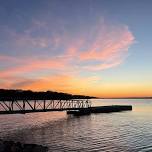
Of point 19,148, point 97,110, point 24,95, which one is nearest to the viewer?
point 19,148

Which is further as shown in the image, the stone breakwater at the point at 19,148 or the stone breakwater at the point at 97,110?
the stone breakwater at the point at 97,110

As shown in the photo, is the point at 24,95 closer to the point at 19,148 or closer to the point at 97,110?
the point at 19,148

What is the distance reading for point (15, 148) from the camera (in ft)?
101

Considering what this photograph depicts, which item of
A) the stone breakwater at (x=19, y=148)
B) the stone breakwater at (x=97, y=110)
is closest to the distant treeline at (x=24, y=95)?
the stone breakwater at (x=97, y=110)

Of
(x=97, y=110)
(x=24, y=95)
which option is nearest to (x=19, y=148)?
(x=24, y=95)

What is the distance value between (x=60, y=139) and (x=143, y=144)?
13.9 metres

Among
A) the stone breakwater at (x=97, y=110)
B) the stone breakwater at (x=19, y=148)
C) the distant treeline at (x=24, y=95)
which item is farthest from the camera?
the stone breakwater at (x=97, y=110)

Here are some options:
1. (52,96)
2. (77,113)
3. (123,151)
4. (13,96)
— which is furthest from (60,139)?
(77,113)

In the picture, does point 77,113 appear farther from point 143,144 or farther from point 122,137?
point 143,144

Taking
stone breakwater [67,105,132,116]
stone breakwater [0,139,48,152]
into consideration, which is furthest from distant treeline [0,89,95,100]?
stone breakwater [0,139,48,152]

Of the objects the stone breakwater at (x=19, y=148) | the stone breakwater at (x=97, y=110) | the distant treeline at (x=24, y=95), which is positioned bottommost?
the stone breakwater at (x=19, y=148)

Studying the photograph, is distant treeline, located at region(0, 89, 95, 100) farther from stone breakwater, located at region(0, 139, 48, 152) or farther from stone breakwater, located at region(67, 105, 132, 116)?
stone breakwater, located at region(0, 139, 48, 152)

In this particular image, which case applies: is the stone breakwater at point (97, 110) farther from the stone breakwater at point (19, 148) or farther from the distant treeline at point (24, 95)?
the stone breakwater at point (19, 148)

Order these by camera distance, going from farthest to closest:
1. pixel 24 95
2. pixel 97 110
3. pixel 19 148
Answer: pixel 97 110 < pixel 24 95 < pixel 19 148
